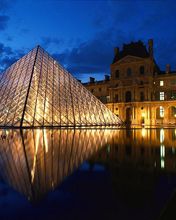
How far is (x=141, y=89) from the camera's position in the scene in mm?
47688

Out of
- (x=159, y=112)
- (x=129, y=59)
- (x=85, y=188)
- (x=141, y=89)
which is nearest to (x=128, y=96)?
(x=141, y=89)

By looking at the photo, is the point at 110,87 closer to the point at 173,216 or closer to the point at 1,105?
the point at 1,105

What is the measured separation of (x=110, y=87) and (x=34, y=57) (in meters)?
26.7

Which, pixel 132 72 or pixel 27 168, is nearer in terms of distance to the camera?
pixel 27 168

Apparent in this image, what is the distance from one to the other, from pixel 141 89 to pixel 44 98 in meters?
28.9

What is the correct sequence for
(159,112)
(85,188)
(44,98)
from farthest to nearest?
1. (159,112)
2. (44,98)
3. (85,188)

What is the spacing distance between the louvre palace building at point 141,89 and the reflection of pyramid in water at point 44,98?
712 inches

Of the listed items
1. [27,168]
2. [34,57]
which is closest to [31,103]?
[34,57]

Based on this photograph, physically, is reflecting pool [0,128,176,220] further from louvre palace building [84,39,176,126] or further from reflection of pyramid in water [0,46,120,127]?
louvre palace building [84,39,176,126]

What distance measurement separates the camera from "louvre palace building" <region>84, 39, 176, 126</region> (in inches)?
1796

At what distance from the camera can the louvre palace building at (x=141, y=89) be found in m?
45.6

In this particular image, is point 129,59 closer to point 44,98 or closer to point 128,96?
point 128,96

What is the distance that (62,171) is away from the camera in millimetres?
5336

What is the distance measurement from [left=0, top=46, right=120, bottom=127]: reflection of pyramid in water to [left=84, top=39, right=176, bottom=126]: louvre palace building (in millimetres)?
18095
